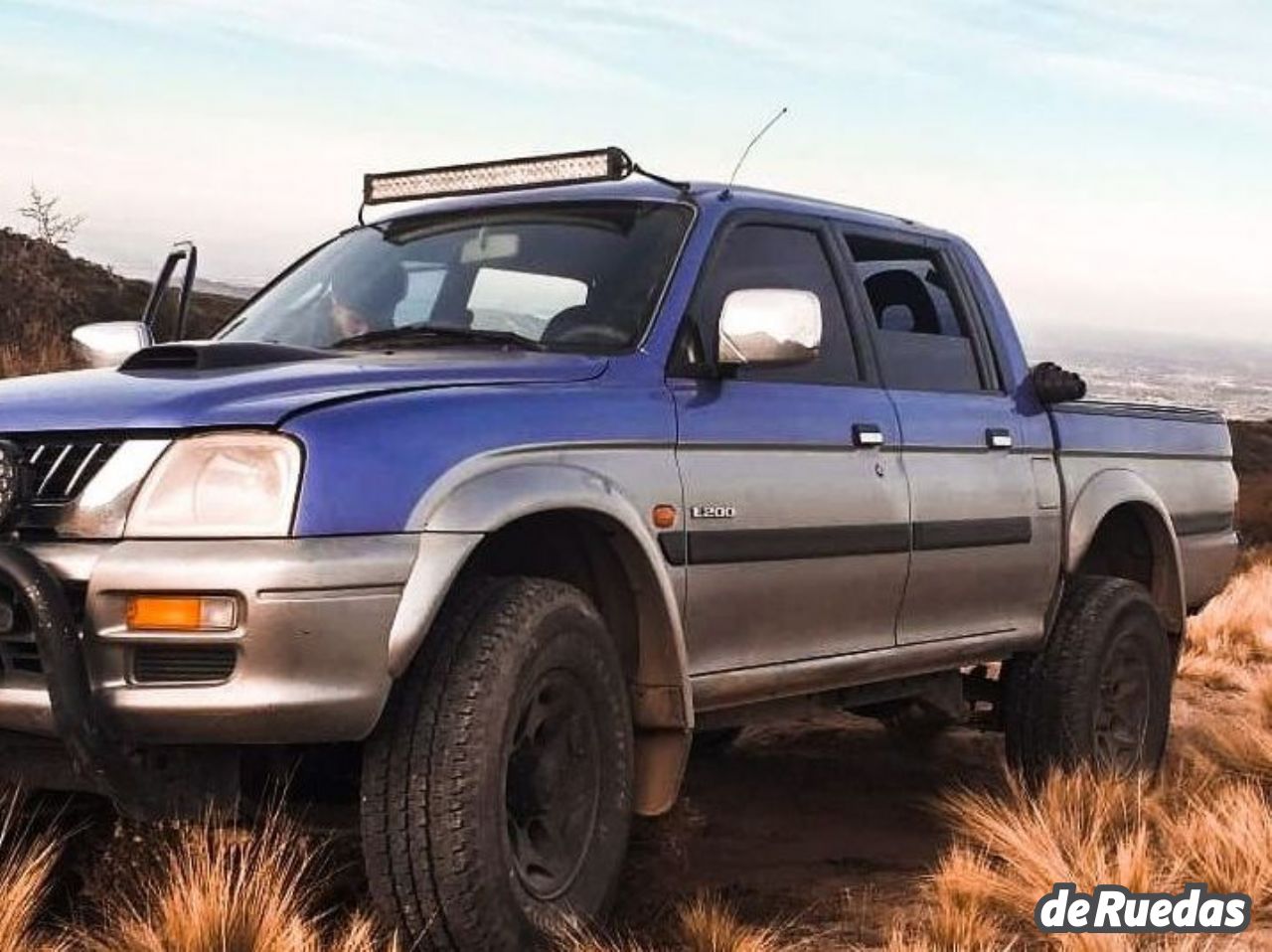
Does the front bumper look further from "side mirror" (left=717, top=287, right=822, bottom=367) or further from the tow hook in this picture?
"side mirror" (left=717, top=287, right=822, bottom=367)

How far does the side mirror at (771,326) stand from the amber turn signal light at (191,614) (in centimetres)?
159

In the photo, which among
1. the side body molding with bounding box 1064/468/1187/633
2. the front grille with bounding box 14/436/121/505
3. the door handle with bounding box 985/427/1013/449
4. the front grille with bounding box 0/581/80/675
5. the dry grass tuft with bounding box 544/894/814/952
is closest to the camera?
the front grille with bounding box 0/581/80/675

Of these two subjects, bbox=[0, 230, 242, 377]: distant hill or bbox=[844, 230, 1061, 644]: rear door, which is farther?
bbox=[0, 230, 242, 377]: distant hill

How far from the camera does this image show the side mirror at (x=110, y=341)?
195 inches

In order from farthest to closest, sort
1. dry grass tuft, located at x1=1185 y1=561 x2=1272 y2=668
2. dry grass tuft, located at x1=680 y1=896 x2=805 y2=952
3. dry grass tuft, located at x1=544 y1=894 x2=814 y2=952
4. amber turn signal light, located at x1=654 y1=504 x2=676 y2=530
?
dry grass tuft, located at x1=1185 y1=561 x2=1272 y2=668 < amber turn signal light, located at x1=654 y1=504 x2=676 y2=530 < dry grass tuft, located at x1=680 y1=896 x2=805 y2=952 < dry grass tuft, located at x1=544 y1=894 x2=814 y2=952

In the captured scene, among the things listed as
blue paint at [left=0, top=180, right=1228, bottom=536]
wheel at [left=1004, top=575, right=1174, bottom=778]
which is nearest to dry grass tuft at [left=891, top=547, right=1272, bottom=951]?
wheel at [left=1004, top=575, right=1174, bottom=778]

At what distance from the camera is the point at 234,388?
3533mm

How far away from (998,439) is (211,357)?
2.79 metres

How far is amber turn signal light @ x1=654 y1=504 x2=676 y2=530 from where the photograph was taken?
13.5 ft

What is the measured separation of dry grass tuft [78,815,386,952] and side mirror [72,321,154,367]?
1.63m

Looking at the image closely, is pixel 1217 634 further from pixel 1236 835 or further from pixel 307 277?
pixel 307 277

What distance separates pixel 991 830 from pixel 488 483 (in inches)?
86.9

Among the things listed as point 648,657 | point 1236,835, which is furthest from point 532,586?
point 1236,835
